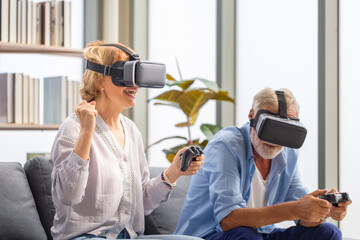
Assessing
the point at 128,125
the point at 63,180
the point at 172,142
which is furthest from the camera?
the point at 172,142

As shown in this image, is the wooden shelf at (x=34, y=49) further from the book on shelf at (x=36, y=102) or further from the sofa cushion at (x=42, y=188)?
the sofa cushion at (x=42, y=188)

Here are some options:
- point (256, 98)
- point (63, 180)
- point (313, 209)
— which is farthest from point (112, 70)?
point (313, 209)

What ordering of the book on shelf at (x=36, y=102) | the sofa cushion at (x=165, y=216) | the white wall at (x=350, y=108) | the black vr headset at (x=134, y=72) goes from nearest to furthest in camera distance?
the black vr headset at (x=134, y=72) < the sofa cushion at (x=165, y=216) < the white wall at (x=350, y=108) < the book on shelf at (x=36, y=102)

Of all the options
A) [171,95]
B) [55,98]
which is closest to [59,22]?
[55,98]

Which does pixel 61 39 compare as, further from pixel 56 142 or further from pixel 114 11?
pixel 56 142

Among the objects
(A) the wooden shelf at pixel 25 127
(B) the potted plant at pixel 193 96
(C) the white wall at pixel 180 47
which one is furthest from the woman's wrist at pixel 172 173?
(C) the white wall at pixel 180 47

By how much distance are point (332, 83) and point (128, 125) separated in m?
1.74

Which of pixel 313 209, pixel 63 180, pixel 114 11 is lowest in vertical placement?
pixel 313 209

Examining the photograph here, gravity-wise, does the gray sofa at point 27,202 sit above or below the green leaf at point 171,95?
below

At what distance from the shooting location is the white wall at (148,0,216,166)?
14.1 feet

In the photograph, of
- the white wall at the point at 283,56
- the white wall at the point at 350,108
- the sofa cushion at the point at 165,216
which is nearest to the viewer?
the sofa cushion at the point at 165,216

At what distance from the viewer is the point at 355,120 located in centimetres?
324

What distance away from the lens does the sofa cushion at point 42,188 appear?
2.10m

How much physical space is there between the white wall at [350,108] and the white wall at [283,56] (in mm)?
218
